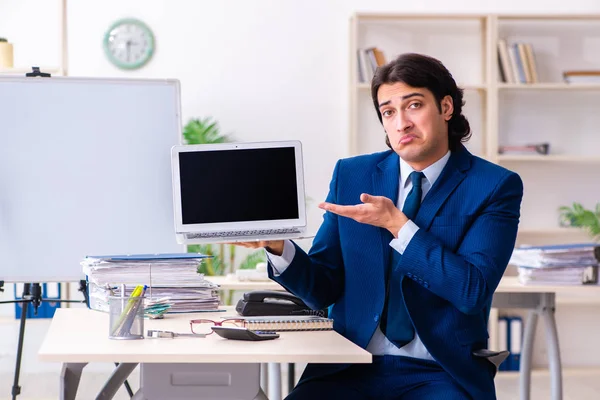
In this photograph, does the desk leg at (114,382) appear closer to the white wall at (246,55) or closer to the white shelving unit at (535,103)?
the white wall at (246,55)

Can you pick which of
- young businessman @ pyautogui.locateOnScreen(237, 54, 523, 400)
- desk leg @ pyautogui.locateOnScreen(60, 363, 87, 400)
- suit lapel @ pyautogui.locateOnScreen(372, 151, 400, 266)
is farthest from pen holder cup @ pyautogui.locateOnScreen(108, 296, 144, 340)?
suit lapel @ pyautogui.locateOnScreen(372, 151, 400, 266)

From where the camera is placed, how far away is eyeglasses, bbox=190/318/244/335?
6.84 feet

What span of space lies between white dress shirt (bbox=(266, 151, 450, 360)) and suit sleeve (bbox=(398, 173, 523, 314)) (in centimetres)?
3

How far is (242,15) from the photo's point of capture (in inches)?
224

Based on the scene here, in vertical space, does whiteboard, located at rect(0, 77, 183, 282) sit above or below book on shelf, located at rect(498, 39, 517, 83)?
below

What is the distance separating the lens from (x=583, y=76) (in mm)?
5543

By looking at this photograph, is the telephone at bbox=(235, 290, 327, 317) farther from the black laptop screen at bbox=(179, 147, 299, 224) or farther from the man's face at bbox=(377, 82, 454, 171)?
the man's face at bbox=(377, 82, 454, 171)

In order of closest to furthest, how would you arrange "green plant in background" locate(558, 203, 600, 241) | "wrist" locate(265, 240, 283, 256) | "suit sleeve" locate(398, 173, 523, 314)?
"suit sleeve" locate(398, 173, 523, 314)
"wrist" locate(265, 240, 283, 256)
"green plant in background" locate(558, 203, 600, 241)

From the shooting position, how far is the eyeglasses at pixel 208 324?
2086 millimetres

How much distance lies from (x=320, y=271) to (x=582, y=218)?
3.62 meters

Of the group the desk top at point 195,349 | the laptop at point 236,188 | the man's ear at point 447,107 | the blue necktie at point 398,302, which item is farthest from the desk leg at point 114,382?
the man's ear at point 447,107

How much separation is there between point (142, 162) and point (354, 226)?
45.7 inches

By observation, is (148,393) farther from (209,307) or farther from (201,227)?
(209,307)

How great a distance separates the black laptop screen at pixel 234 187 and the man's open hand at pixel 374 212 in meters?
0.15
